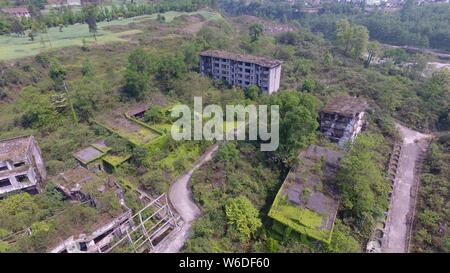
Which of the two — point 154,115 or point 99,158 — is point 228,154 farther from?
point 99,158

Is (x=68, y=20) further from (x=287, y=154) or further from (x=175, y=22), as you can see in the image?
(x=287, y=154)

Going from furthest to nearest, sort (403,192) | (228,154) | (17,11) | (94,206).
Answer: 1. (17,11)
2. (228,154)
3. (403,192)
4. (94,206)

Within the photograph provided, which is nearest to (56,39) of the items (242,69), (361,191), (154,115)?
(154,115)

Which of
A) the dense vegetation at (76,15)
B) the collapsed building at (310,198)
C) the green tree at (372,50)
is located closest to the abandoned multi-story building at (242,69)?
the collapsed building at (310,198)

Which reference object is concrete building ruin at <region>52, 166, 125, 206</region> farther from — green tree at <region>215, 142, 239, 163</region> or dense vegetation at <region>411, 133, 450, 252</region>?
dense vegetation at <region>411, 133, 450, 252</region>

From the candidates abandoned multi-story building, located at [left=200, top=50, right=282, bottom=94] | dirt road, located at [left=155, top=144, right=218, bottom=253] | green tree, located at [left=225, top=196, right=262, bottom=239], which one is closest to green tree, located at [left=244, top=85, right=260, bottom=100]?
abandoned multi-story building, located at [left=200, top=50, right=282, bottom=94]

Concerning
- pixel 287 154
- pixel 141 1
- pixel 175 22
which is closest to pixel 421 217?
pixel 287 154
